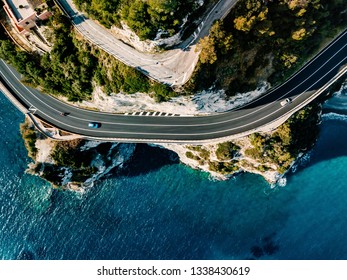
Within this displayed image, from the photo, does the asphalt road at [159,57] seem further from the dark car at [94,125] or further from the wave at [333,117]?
the wave at [333,117]

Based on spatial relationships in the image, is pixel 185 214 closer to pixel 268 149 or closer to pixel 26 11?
pixel 268 149

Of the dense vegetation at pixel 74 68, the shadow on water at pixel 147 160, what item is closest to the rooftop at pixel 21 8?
the dense vegetation at pixel 74 68

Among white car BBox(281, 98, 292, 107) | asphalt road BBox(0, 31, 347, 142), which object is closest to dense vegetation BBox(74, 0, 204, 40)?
asphalt road BBox(0, 31, 347, 142)

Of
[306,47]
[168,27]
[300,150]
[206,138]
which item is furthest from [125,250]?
[306,47]

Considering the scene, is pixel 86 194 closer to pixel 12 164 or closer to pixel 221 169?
pixel 12 164

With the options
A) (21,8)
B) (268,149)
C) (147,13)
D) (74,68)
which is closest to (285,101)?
(268,149)

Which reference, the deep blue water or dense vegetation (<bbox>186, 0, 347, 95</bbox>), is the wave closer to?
the deep blue water
